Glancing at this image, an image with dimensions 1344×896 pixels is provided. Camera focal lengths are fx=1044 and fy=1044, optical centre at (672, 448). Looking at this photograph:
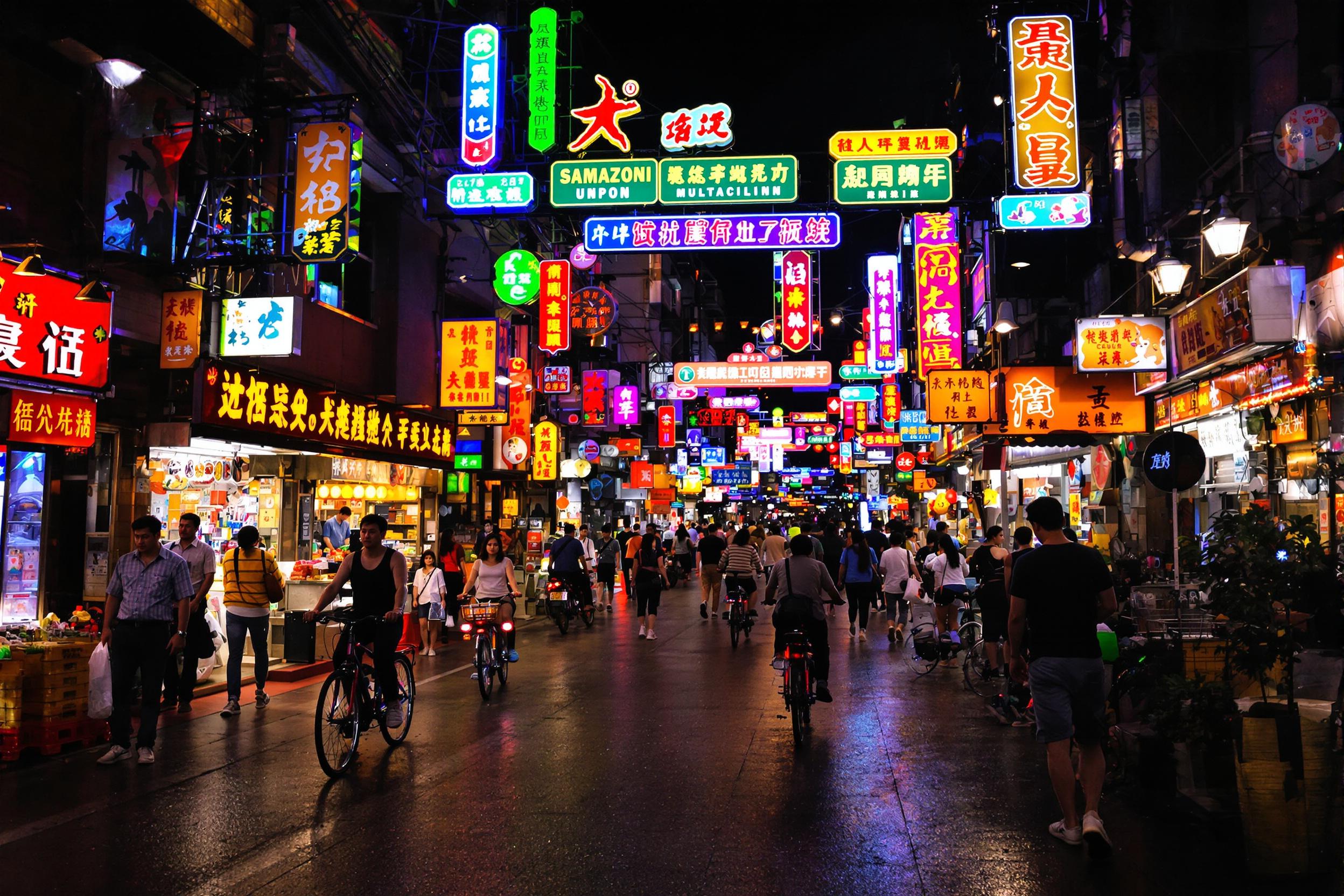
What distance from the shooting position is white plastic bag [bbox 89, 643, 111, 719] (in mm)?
8719

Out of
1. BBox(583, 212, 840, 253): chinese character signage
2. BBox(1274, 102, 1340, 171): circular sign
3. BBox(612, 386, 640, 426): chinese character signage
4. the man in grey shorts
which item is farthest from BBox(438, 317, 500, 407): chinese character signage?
the man in grey shorts

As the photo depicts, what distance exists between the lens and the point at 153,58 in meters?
14.2

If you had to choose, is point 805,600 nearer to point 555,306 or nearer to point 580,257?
point 555,306

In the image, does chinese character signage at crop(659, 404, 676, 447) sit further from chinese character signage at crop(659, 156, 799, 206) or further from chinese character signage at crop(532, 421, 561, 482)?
chinese character signage at crop(659, 156, 799, 206)

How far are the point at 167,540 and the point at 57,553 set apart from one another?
2401 millimetres

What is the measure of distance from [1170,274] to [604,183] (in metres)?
8.63

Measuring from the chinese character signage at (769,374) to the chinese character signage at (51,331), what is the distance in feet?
57.8

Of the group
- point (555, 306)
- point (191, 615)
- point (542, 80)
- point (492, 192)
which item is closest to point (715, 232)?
point (492, 192)

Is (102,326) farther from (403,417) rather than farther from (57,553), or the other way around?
(403,417)

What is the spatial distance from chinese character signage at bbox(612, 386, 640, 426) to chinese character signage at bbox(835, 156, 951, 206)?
69.6 feet

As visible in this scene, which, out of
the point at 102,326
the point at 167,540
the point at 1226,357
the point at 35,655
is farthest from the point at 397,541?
the point at 1226,357

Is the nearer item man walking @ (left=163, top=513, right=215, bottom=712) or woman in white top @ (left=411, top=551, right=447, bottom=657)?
man walking @ (left=163, top=513, right=215, bottom=712)

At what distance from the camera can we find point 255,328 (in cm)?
1491

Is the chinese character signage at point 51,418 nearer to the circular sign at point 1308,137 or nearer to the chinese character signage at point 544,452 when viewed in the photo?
the circular sign at point 1308,137
